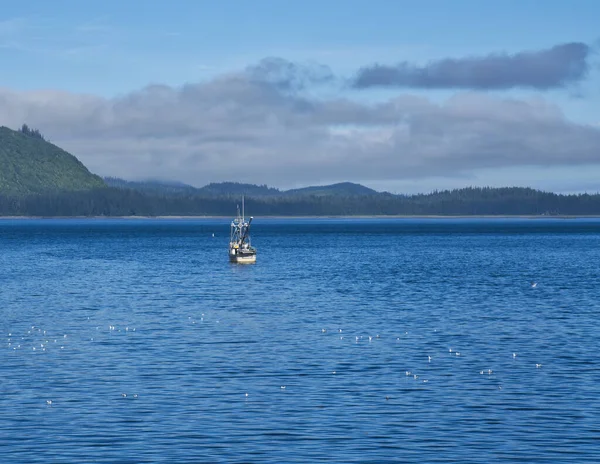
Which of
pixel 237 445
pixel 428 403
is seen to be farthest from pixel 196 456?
pixel 428 403

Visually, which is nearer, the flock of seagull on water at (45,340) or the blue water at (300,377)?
the blue water at (300,377)

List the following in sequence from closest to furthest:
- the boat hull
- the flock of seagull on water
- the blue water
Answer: the blue water
the flock of seagull on water
the boat hull

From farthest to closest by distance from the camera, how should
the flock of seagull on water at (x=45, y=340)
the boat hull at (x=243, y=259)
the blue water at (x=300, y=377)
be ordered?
the boat hull at (x=243, y=259) < the flock of seagull on water at (x=45, y=340) < the blue water at (x=300, y=377)

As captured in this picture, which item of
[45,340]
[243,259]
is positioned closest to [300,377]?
[45,340]

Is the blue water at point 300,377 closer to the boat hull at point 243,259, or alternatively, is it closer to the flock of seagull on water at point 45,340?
Result: the flock of seagull on water at point 45,340

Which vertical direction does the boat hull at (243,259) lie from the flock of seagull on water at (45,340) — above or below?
above

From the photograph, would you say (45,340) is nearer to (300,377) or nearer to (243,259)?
(300,377)

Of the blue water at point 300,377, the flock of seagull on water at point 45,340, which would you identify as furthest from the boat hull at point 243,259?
the flock of seagull on water at point 45,340

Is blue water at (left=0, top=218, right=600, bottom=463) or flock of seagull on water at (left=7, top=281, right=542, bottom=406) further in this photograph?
flock of seagull on water at (left=7, top=281, right=542, bottom=406)

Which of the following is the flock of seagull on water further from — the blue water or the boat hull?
the boat hull

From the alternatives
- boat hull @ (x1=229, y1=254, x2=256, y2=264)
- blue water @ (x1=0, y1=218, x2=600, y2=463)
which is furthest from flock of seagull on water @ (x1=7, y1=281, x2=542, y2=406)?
boat hull @ (x1=229, y1=254, x2=256, y2=264)

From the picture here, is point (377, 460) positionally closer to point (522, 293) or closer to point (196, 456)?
point (196, 456)

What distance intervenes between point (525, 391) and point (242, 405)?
1118 cm

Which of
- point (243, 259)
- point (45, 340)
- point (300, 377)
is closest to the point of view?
point (300, 377)
